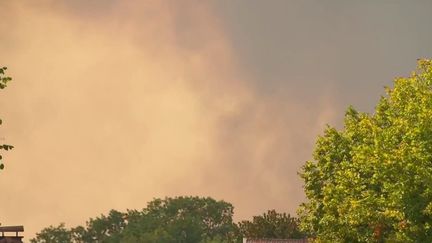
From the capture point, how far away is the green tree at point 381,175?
55625mm

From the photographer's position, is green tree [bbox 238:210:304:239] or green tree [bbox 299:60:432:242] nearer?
green tree [bbox 299:60:432:242]

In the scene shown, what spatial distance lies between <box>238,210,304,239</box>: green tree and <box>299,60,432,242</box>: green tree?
163 feet

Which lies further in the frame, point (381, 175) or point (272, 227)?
point (272, 227)

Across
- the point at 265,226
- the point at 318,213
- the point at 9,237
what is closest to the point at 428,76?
the point at 318,213

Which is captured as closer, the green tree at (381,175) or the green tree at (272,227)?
the green tree at (381,175)

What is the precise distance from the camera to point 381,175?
187 feet

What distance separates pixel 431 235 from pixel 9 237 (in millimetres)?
55899

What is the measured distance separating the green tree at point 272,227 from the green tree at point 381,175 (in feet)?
163

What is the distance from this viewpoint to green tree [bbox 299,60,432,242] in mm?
55625

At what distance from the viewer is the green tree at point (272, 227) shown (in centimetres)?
12781

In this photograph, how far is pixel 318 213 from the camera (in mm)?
75938

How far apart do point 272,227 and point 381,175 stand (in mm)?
72749

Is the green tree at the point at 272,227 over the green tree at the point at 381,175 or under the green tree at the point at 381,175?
over

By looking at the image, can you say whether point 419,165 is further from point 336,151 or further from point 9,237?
point 9,237
